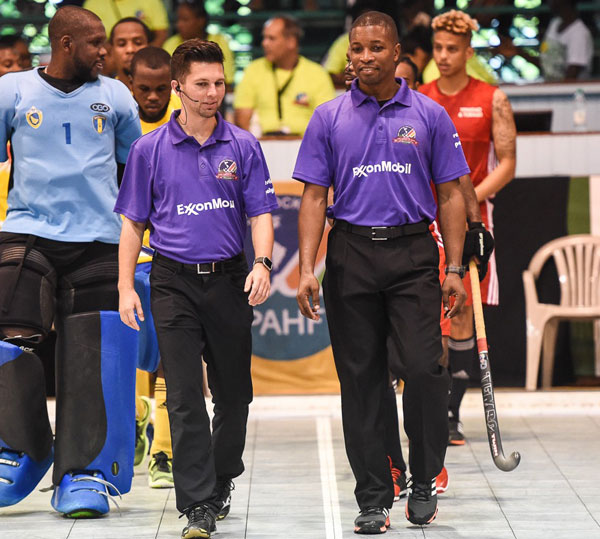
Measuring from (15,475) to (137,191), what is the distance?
138 cm

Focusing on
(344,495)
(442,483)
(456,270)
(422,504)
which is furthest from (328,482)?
(456,270)

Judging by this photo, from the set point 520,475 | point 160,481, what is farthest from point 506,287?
point 160,481

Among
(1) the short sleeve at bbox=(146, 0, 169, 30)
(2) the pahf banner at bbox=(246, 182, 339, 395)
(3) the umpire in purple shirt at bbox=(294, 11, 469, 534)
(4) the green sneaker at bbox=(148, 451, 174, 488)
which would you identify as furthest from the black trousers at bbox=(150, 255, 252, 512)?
(1) the short sleeve at bbox=(146, 0, 169, 30)

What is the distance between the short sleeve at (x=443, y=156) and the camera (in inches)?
200

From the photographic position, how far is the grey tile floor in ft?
16.9

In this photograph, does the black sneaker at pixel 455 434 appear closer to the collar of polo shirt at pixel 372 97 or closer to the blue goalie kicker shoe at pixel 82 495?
the blue goalie kicker shoe at pixel 82 495

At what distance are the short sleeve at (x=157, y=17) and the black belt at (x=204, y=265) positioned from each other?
634 centimetres

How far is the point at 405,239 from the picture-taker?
16.5 feet

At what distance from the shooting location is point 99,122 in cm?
558

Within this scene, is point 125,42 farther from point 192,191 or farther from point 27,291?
point 192,191

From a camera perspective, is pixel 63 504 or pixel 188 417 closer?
pixel 188 417

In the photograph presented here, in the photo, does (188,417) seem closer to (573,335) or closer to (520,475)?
(520,475)

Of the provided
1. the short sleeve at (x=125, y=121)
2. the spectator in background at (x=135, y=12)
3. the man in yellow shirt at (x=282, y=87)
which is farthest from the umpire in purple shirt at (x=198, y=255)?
the spectator in background at (x=135, y=12)

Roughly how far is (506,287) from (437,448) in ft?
12.6
